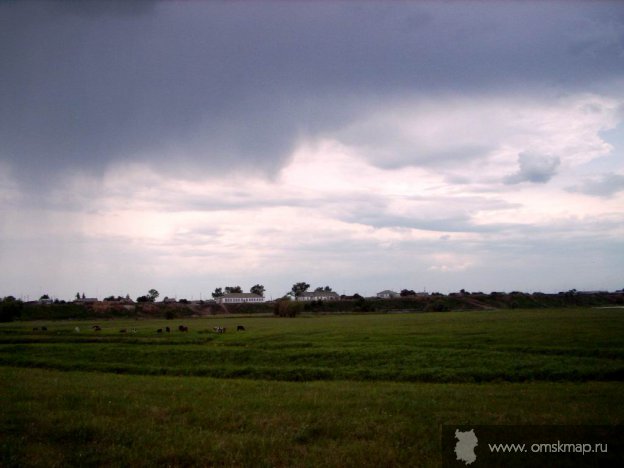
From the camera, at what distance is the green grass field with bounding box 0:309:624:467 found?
1177 cm

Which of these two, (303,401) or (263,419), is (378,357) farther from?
(263,419)

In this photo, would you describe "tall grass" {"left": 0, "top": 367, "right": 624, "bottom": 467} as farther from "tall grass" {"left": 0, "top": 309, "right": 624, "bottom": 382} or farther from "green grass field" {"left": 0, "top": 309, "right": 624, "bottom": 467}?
"tall grass" {"left": 0, "top": 309, "right": 624, "bottom": 382}

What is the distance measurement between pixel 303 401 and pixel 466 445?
7612mm

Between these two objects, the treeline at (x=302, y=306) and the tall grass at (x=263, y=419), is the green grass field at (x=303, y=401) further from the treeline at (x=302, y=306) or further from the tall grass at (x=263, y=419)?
the treeline at (x=302, y=306)

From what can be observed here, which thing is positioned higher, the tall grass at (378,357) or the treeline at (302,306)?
the tall grass at (378,357)

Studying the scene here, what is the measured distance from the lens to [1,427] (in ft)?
45.2

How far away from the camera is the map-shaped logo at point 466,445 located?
1120cm

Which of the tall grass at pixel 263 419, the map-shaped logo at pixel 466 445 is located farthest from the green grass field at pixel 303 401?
the map-shaped logo at pixel 466 445

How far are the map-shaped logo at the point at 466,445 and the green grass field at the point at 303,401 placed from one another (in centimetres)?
62

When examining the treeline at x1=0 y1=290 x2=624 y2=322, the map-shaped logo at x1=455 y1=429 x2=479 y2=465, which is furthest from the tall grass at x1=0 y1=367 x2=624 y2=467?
the treeline at x1=0 y1=290 x2=624 y2=322

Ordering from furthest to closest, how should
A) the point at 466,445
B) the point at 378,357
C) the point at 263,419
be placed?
the point at 378,357, the point at 263,419, the point at 466,445

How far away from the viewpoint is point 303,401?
17969mm

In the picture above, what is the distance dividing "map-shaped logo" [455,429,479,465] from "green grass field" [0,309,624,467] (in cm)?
62

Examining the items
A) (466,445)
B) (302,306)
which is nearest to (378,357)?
(466,445)
